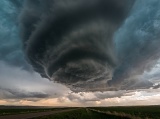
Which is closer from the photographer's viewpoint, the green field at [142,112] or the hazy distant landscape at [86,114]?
the hazy distant landscape at [86,114]

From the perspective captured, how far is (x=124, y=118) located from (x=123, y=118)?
313 millimetres

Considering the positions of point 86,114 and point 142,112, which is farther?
point 142,112

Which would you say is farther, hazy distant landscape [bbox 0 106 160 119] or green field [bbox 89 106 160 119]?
green field [bbox 89 106 160 119]

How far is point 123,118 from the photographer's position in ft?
137

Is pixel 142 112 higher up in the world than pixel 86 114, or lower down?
higher up

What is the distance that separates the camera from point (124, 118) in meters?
41.6
